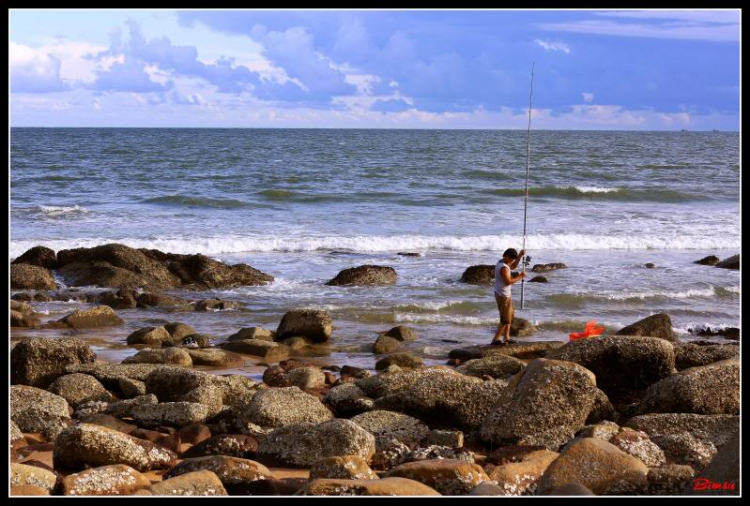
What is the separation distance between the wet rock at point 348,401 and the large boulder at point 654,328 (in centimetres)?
437

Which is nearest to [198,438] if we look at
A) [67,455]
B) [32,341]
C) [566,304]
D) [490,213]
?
[67,455]

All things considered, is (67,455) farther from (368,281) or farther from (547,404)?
(368,281)

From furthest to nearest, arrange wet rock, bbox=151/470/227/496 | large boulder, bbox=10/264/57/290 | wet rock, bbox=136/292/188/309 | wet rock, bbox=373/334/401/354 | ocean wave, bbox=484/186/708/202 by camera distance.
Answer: ocean wave, bbox=484/186/708/202 → large boulder, bbox=10/264/57/290 → wet rock, bbox=136/292/188/309 → wet rock, bbox=373/334/401/354 → wet rock, bbox=151/470/227/496

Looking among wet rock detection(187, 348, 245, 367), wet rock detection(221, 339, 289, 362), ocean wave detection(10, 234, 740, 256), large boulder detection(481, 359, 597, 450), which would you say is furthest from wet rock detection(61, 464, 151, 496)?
ocean wave detection(10, 234, 740, 256)

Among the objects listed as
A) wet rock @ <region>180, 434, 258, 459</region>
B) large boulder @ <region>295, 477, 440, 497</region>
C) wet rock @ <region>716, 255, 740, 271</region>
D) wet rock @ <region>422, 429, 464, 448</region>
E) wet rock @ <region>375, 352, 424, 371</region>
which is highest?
large boulder @ <region>295, 477, 440, 497</region>

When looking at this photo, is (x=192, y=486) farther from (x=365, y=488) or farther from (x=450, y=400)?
(x=450, y=400)

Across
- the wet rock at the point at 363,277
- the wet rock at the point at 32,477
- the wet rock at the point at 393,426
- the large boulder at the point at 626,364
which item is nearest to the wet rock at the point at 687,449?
the large boulder at the point at 626,364

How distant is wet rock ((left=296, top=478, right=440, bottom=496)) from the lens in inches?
174

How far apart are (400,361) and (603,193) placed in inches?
940

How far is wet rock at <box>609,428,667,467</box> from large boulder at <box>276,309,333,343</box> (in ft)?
17.7

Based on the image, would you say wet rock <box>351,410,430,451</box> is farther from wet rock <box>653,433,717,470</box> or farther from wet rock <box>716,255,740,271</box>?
wet rock <box>716,255,740,271</box>

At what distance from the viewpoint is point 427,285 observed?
14.6 metres

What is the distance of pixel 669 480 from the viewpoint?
475cm
